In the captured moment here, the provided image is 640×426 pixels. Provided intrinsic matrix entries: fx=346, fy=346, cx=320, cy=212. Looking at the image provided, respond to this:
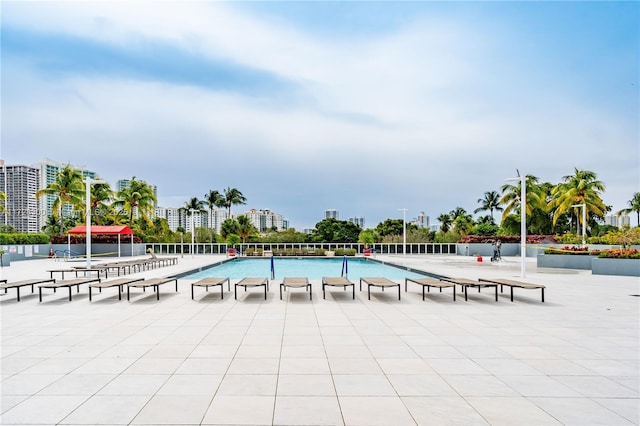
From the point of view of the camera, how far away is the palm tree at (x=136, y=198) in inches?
1234

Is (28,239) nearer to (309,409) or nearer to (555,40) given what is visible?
(309,409)

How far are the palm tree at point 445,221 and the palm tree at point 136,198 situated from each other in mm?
40293

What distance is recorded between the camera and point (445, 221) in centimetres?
5375

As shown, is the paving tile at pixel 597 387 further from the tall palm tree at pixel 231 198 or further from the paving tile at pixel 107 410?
the tall palm tree at pixel 231 198

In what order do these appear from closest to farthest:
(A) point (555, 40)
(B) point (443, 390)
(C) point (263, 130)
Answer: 1. (B) point (443, 390)
2. (A) point (555, 40)
3. (C) point (263, 130)

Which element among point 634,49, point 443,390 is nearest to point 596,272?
point 634,49

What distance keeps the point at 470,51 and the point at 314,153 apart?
17.0 metres

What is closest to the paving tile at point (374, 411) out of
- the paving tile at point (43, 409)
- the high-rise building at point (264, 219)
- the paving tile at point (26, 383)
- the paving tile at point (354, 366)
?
the paving tile at point (354, 366)

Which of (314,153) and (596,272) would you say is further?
(314,153)

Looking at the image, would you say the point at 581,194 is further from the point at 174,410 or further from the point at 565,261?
the point at 174,410

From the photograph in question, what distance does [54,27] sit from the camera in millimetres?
10648

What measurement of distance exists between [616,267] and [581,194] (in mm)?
18858

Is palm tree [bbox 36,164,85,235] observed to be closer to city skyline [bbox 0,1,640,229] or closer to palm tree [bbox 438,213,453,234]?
city skyline [bbox 0,1,640,229]

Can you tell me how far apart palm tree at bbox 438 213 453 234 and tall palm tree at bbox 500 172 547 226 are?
19.6m
